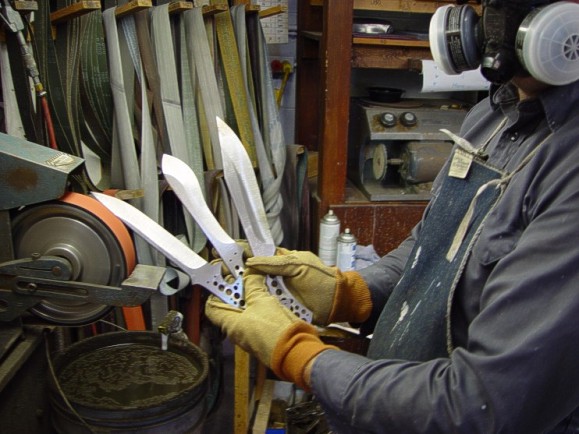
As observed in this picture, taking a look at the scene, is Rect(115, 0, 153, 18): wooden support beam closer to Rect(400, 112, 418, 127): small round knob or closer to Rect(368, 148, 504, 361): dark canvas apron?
Rect(400, 112, 418, 127): small round knob

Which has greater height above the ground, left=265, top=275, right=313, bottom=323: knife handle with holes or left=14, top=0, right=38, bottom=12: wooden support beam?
left=14, top=0, right=38, bottom=12: wooden support beam

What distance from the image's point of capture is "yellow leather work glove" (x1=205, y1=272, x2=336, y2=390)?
0.95 m

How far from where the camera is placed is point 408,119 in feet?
7.34

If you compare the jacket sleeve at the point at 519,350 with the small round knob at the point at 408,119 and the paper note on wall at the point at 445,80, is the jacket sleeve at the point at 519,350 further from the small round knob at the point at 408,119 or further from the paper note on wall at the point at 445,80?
the small round knob at the point at 408,119

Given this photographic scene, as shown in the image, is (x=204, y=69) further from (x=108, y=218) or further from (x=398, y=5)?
(x=108, y=218)

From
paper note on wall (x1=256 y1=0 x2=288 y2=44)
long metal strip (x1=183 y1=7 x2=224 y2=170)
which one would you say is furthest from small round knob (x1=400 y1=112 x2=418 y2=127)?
paper note on wall (x1=256 y1=0 x2=288 y2=44)

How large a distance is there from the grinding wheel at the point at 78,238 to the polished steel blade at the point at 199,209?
6.6 inches

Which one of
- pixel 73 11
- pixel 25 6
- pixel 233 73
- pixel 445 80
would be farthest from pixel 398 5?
pixel 25 6

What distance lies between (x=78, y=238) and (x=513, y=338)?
834 mm

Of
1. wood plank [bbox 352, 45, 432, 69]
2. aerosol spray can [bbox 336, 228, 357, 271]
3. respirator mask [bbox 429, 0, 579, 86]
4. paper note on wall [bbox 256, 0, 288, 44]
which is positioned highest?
respirator mask [bbox 429, 0, 579, 86]

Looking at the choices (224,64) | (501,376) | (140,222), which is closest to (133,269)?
(140,222)

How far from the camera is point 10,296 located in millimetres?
1096

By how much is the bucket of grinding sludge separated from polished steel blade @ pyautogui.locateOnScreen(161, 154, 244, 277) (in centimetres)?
37

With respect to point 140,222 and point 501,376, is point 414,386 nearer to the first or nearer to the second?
point 501,376
